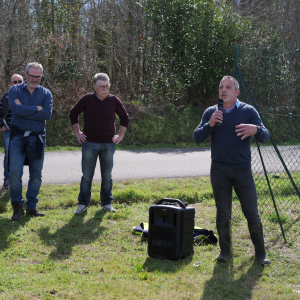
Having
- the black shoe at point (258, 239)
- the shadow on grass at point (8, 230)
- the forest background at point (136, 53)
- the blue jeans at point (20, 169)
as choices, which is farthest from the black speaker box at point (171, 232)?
the forest background at point (136, 53)

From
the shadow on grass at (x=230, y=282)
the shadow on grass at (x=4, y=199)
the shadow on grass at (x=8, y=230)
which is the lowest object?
the shadow on grass at (x=230, y=282)

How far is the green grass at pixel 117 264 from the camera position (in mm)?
3504

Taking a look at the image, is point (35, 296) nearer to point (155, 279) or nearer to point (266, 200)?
point (155, 279)

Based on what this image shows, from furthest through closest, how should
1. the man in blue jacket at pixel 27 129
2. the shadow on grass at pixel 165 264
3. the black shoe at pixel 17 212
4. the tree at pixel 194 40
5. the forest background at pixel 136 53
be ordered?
the tree at pixel 194 40 < the forest background at pixel 136 53 < the man in blue jacket at pixel 27 129 < the black shoe at pixel 17 212 < the shadow on grass at pixel 165 264

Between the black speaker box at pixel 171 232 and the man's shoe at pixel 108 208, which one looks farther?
the man's shoe at pixel 108 208

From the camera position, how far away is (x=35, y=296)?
3361 mm

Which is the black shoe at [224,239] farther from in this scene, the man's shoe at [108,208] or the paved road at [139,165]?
the paved road at [139,165]

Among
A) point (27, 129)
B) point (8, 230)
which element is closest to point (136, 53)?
point (27, 129)

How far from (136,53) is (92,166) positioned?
1385 centimetres

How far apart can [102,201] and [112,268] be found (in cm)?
231

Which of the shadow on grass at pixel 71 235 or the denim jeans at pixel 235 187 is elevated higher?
the denim jeans at pixel 235 187

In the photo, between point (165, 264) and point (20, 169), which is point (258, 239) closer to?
point (165, 264)

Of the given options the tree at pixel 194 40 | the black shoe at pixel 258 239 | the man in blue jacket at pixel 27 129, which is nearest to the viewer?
the black shoe at pixel 258 239

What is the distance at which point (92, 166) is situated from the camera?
619 centimetres
